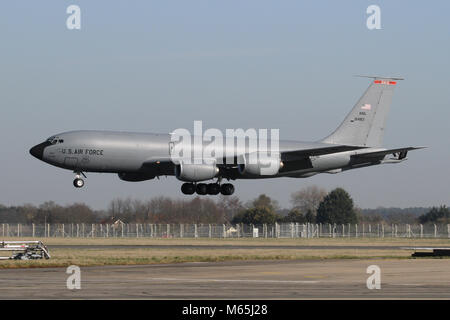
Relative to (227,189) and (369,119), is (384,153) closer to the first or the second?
(369,119)

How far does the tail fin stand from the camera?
71688mm

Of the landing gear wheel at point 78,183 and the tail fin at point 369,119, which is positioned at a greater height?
the tail fin at point 369,119

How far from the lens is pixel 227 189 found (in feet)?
218

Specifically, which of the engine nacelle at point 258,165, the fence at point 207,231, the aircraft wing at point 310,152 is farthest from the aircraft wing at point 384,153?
the fence at point 207,231

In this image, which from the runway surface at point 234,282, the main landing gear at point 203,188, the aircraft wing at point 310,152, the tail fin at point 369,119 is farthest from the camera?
the tail fin at point 369,119

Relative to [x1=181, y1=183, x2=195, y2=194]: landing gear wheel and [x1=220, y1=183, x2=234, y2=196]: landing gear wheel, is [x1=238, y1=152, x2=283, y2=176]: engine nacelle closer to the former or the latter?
[x1=220, y1=183, x2=234, y2=196]: landing gear wheel

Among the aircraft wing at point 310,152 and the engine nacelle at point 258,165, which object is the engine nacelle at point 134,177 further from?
the aircraft wing at point 310,152

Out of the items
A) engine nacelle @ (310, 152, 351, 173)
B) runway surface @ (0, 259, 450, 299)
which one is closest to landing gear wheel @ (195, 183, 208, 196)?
engine nacelle @ (310, 152, 351, 173)

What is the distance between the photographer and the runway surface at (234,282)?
2729cm

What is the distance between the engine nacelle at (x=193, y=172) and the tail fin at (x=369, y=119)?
14.3m

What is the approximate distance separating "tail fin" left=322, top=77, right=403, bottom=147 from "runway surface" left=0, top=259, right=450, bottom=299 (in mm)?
28460

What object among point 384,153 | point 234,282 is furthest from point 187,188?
point 234,282

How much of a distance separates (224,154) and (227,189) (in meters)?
4.53
